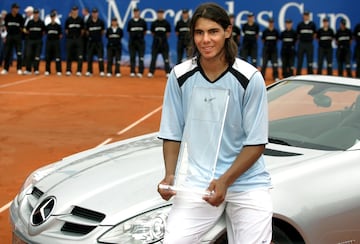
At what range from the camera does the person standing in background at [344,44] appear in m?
20.3

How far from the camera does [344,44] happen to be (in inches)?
803

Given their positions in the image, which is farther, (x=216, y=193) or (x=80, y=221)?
(x=80, y=221)

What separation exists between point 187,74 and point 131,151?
163 cm

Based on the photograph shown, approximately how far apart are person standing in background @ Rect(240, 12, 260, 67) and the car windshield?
1469cm

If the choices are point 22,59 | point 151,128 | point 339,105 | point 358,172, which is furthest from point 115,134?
point 22,59

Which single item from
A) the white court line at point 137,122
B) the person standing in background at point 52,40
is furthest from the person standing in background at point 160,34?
the white court line at point 137,122

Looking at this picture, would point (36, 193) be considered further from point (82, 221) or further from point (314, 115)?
point (314, 115)

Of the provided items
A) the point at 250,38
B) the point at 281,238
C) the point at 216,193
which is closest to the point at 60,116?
the point at 250,38

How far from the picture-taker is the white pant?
10.7ft

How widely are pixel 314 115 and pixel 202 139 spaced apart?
2530 mm

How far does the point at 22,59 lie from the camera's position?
21.8m

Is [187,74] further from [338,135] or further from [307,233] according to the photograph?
[338,135]

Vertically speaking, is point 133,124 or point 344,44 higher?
point 344,44

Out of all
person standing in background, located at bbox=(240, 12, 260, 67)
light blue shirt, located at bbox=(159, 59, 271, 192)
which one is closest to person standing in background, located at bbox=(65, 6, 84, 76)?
person standing in background, located at bbox=(240, 12, 260, 67)
